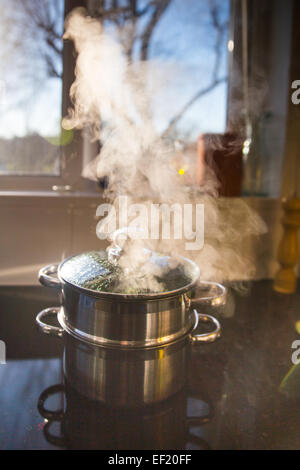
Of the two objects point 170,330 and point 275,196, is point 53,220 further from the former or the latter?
point 275,196

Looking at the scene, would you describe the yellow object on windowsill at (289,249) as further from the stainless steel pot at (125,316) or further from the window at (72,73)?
the stainless steel pot at (125,316)

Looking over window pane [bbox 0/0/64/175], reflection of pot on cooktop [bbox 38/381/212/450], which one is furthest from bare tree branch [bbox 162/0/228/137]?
reflection of pot on cooktop [bbox 38/381/212/450]

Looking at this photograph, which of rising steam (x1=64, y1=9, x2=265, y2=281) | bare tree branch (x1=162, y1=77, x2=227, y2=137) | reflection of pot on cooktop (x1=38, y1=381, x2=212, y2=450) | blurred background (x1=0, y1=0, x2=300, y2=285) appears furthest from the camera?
bare tree branch (x1=162, y1=77, x2=227, y2=137)

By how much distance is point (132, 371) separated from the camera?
1.87 ft

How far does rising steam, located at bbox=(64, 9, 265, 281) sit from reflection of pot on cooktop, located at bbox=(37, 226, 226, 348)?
2.08 ft

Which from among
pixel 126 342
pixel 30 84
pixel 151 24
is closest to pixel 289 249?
pixel 126 342

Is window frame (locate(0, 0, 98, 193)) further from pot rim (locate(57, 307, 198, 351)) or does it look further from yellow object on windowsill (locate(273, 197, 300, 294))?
pot rim (locate(57, 307, 198, 351))

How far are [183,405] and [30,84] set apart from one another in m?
1.45

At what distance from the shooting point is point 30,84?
149 cm

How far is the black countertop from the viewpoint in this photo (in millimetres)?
535

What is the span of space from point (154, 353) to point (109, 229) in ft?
2.77

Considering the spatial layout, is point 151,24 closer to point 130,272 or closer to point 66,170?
point 66,170

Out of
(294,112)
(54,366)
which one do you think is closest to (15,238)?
(54,366)

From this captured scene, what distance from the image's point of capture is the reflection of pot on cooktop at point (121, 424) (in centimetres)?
53
